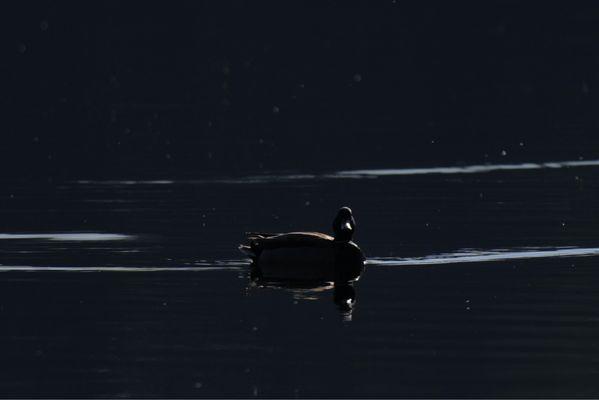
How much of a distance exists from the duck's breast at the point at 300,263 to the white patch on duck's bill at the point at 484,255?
126 cm

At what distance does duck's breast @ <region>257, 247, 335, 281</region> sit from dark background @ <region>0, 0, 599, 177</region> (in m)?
19.6

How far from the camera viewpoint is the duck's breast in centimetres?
3133

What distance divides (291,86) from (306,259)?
7246 cm

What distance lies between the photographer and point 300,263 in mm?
31406

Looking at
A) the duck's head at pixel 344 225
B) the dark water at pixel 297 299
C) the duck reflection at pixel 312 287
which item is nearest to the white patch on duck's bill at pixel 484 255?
the dark water at pixel 297 299

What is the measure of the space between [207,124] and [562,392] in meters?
53.3

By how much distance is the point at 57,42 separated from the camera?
148m

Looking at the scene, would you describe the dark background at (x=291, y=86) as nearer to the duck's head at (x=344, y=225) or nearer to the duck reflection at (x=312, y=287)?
the duck's head at (x=344, y=225)

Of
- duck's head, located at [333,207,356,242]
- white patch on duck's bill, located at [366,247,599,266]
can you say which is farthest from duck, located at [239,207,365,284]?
white patch on duck's bill, located at [366,247,599,266]

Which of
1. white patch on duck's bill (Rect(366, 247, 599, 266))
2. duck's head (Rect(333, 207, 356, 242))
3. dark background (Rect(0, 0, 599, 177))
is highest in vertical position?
duck's head (Rect(333, 207, 356, 242))

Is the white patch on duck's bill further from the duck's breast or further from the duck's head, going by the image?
the duck's breast

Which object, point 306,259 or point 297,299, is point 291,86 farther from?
point 297,299

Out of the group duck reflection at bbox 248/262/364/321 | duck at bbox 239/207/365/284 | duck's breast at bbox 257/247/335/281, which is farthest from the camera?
duck's breast at bbox 257/247/335/281

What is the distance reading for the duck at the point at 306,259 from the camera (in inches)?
1224
